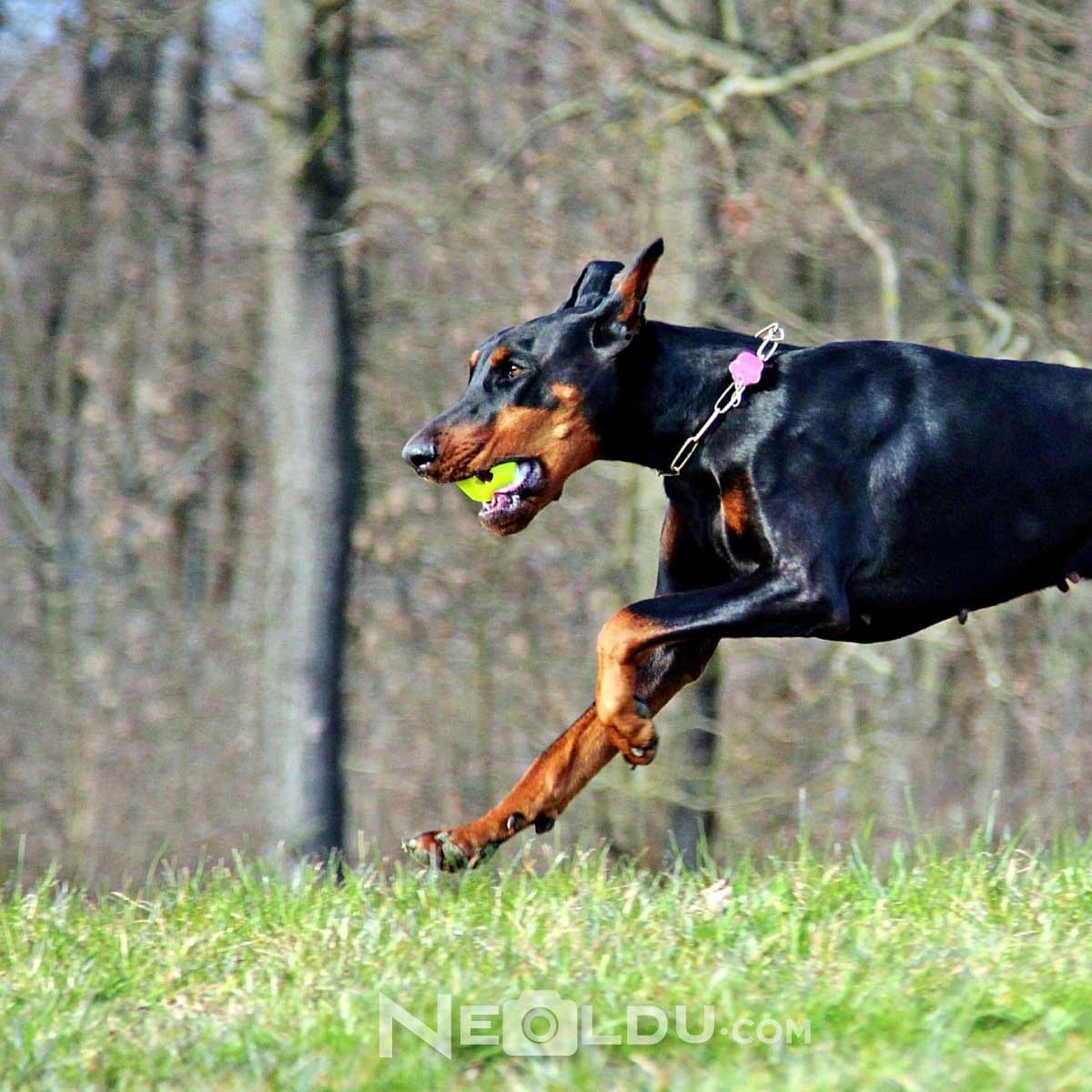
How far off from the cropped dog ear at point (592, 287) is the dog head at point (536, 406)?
8 centimetres

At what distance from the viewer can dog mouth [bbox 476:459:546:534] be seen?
4.88 m

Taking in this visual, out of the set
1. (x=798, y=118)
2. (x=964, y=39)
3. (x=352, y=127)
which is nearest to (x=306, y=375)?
(x=352, y=127)

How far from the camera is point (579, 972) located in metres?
3.72

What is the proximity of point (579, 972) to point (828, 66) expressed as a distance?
296 inches

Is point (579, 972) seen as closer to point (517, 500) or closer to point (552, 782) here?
point (552, 782)

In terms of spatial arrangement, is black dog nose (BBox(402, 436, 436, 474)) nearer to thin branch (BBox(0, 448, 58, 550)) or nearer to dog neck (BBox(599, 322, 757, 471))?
dog neck (BBox(599, 322, 757, 471))

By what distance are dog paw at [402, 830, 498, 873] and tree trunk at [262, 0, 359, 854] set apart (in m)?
6.42

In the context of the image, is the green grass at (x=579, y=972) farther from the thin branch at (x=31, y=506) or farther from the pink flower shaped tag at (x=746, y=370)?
the thin branch at (x=31, y=506)

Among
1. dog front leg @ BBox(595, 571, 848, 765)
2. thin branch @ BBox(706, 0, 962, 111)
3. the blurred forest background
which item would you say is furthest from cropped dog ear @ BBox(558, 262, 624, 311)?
thin branch @ BBox(706, 0, 962, 111)

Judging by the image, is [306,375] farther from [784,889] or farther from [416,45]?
[784,889]

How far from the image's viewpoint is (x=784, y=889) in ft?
15.0

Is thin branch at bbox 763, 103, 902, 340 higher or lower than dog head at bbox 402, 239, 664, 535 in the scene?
higher

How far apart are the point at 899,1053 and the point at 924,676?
10476mm

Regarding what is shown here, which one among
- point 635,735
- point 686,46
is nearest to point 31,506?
point 686,46
